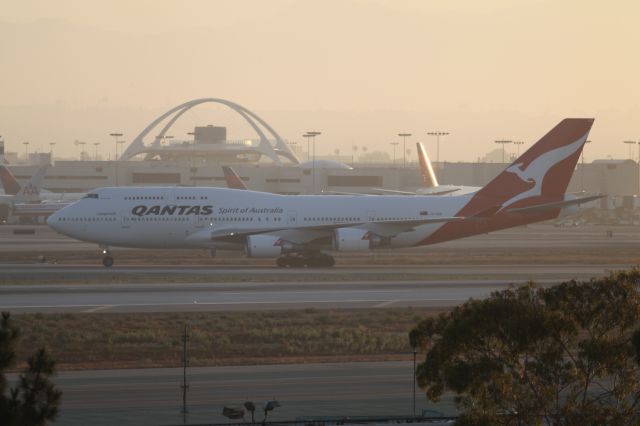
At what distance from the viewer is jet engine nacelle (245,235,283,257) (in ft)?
191

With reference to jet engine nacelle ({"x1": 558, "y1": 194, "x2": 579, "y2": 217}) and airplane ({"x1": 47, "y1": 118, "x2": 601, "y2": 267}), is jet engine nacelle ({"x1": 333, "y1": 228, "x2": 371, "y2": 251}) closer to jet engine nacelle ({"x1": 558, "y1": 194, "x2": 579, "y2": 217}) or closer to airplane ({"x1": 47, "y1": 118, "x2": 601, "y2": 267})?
airplane ({"x1": 47, "y1": 118, "x2": 601, "y2": 267})

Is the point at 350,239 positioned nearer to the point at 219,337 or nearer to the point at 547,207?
the point at 547,207

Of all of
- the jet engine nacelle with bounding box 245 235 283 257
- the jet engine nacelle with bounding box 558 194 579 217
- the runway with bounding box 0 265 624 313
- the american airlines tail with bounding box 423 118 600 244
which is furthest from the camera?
the american airlines tail with bounding box 423 118 600 244

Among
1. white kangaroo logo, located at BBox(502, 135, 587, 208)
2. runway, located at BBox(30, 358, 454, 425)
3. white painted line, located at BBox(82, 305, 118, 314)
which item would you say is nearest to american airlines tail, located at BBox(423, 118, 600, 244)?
white kangaroo logo, located at BBox(502, 135, 587, 208)

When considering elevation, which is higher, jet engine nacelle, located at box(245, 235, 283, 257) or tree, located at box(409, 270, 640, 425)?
jet engine nacelle, located at box(245, 235, 283, 257)

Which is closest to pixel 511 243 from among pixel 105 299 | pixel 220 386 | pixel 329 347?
pixel 105 299

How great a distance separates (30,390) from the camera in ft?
57.4

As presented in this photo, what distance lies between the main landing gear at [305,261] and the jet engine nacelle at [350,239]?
3.23 feet

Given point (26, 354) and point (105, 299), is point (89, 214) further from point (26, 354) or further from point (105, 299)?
point (26, 354)

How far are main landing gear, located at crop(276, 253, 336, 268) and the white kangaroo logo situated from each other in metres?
10.4

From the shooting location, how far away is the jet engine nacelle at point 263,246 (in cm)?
5812

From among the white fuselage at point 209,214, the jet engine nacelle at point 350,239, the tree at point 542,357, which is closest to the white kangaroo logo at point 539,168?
the white fuselage at point 209,214

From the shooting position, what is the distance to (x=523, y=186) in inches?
2419

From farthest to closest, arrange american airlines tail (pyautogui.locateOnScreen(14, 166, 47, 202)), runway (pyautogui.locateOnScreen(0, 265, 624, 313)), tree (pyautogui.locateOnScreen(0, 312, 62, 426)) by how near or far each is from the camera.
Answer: american airlines tail (pyautogui.locateOnScreen(14, 166, 47, 202))
runway (pyautogui.locateOnScreen(0, 265, 624, 313))
tree (pyautogui.locateOnScreen(0, 312, 62, 426))
